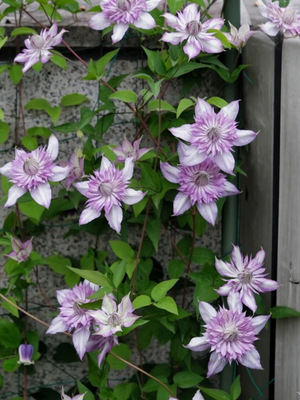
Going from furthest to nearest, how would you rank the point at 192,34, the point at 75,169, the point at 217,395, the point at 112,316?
the point at 75,169
the point at 217,395
the point at 192,34
the point at 112,316

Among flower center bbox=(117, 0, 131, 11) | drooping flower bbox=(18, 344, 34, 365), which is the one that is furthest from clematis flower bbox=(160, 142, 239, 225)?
drooping flower bbox=(18, 344, 34, 365)

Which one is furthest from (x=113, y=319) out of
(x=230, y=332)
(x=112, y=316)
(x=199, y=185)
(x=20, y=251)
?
(x=20, y=251)

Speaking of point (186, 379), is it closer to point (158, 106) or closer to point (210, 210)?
point (210, 210)

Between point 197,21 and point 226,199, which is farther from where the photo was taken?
point 226,199

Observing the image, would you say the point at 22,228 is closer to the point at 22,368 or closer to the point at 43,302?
the point at 43,302

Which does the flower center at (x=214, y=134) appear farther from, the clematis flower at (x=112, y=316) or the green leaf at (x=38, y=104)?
the green leaf at (x=38, y=104)

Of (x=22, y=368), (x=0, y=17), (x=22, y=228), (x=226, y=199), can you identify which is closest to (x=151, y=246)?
(x=226, y=199)

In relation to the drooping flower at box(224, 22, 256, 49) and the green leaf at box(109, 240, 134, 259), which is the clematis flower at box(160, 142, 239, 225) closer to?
the green leaf at box(109, 240, 134, 259)
